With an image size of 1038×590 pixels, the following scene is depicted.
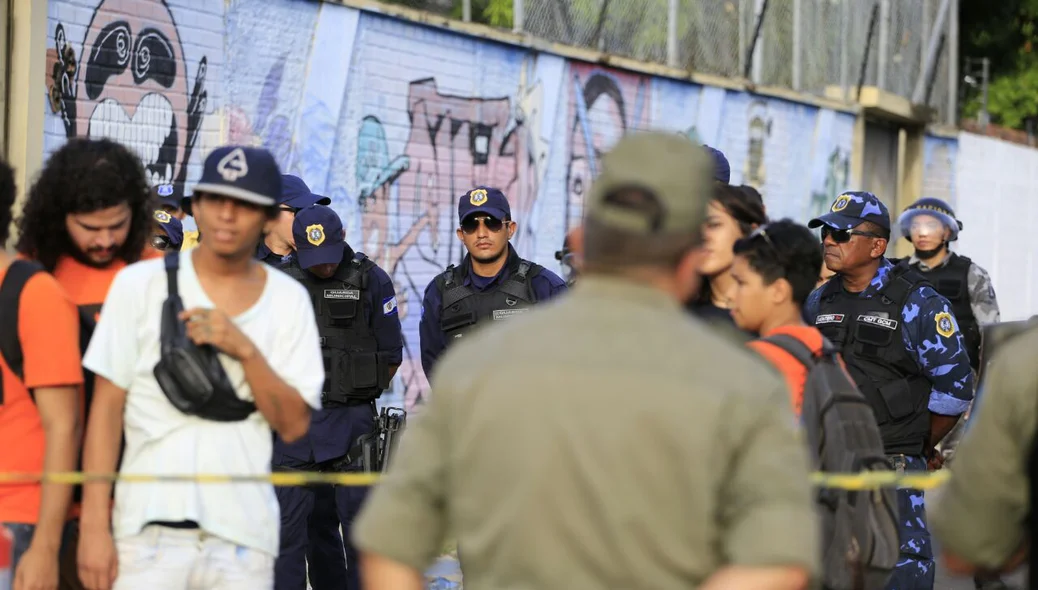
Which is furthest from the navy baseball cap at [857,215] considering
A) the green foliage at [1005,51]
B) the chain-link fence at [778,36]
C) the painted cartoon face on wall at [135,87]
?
the green foliage at [1005,51]

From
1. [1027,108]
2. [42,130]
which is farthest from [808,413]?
[1027,108]

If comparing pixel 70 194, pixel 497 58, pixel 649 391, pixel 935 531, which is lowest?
pixel 935 531

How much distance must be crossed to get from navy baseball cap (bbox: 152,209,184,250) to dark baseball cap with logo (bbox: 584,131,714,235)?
532cm

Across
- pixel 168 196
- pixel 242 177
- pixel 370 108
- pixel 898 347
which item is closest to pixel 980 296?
pixel 898 347

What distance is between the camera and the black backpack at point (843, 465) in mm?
4324

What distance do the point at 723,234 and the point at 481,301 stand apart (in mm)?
2451

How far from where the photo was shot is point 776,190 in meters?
18.5

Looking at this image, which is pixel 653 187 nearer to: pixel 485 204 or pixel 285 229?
pixel 485 204

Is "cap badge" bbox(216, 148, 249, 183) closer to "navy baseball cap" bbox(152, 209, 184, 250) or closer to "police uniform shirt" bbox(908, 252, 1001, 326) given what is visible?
"navy baseball cap" bbox(152, 209, 184, 250)

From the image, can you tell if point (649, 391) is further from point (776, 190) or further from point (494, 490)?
point (776, 190)

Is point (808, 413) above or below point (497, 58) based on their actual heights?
below

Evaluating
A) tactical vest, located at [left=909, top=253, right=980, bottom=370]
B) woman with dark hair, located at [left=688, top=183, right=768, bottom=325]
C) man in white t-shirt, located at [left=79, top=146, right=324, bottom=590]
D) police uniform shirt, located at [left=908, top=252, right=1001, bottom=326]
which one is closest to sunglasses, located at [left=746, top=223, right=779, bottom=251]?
woman with dark hair, located at [left=688, top=183, right=768, bottom=325]

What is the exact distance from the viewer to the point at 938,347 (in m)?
6.63

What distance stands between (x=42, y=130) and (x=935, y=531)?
22.0 feet
